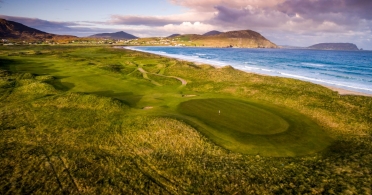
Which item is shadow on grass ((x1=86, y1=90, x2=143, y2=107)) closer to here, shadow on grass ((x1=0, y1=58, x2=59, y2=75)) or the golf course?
the golf course

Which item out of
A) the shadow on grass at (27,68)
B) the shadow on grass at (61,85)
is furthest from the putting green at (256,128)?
the shadow on grass at (27,68)

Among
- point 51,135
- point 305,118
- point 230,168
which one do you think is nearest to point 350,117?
point 305,118

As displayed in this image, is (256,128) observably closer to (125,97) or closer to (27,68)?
(125,97)

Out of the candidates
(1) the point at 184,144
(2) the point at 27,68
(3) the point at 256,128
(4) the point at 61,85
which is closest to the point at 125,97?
(4) the point at 61,85

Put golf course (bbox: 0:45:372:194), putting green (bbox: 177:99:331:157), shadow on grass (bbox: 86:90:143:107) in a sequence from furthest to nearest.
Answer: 1. shadow on grass (bbox: 86:90:143:107)
2. putting green (bbox: 177:99:331:157)
3. golf course (bbox: 0:45:372:194)

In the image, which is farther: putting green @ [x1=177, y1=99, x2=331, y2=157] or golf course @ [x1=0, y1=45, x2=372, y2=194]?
putting green @ [x1=177, y1=99, x2=331, y2=157]

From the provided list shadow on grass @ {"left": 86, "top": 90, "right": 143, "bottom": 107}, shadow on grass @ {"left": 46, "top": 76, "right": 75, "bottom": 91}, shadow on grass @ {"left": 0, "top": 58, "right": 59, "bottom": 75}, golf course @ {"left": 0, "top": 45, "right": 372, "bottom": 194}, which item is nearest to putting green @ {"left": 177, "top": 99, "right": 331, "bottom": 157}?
golf course @ {"left": 0, "top": 45, "right": 372, "bottom": 194}
